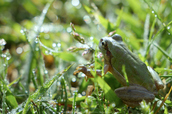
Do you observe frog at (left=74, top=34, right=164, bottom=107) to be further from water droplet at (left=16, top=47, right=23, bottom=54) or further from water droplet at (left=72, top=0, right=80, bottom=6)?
water droplet at (left=72, top=0, right=80, bottom=6)

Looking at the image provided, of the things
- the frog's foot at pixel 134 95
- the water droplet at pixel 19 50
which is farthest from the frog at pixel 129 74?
the water droplet at pixel 19 50

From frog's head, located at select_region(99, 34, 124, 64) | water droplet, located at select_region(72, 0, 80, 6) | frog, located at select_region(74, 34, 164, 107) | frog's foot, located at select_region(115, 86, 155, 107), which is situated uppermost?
water droplet, located at select_region(72, 0, 80, 6)

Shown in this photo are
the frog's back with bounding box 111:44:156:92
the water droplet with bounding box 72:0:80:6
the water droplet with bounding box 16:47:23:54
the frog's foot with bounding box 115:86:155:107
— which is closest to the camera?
the frog's foot with bounding box 115:86:155:107

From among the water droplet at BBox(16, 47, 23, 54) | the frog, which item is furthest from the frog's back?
the water droplet at BBox(16, 47, 23, 54)

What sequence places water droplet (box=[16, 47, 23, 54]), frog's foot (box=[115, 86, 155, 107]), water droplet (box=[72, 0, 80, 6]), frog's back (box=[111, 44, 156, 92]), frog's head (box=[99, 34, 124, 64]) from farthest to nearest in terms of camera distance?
water droplet (box=[72, 0, 80, 6]) → water droplet (box=[16, 47, 23, 54]) → frog's head (box=[99, 34, 124, 64]) → frog's back (box=[111, 44, 156, 92]) → frog's foot (box=[115, 86, 155, 107])

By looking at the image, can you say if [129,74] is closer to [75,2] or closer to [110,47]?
[110,47]

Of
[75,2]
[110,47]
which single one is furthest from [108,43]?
[75,2]

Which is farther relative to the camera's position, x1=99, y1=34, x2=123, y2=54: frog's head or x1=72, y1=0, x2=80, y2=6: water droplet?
x1=72, y1=0, x2=80, y2=6: water droplet

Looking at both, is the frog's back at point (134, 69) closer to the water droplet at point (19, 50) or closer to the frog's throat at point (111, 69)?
the frog's throat at point (111, 69)
